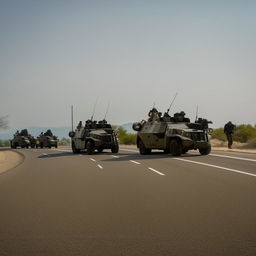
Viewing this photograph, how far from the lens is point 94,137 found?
26.2 m

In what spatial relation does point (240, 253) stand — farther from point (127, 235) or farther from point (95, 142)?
point (95, 142)

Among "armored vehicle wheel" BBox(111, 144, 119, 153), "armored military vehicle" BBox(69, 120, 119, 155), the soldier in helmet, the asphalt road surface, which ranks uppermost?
the soldier in helmet

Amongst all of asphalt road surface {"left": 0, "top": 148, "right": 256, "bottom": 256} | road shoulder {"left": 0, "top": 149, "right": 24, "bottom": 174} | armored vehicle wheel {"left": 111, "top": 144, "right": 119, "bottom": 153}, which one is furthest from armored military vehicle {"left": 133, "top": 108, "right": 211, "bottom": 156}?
asphalt road surface {"left": 0, "top": 148, "right": 256, "bottom": 256}

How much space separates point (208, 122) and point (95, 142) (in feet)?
22.8

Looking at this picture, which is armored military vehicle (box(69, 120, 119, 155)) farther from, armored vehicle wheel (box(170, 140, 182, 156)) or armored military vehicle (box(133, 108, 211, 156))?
armored vehicle wheel (box(170, 140, 182, 156))

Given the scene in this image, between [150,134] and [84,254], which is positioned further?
[150,134]

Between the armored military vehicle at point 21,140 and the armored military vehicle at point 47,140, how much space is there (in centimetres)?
191

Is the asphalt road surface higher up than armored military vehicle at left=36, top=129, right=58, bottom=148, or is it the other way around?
armored military vehicle at left=36, top=129, right=58, bottom=148

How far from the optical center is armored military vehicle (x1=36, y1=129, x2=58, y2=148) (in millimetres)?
48125

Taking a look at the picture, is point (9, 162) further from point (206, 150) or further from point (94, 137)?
point (206, 150)

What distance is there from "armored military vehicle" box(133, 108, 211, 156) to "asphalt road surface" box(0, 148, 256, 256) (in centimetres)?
1106

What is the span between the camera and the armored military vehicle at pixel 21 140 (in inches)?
2035

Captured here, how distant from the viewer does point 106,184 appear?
10547 millimetres

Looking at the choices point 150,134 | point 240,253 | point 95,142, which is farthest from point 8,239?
point 95,142
